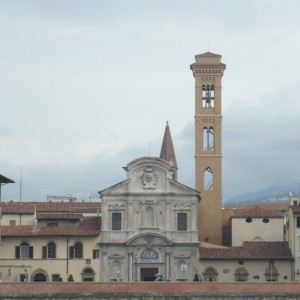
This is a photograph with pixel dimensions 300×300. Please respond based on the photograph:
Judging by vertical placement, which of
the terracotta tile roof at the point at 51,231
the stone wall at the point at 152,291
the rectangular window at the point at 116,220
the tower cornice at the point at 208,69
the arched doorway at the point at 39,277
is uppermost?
the tower cornice at the point at 208,69

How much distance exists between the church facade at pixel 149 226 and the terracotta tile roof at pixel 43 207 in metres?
7.95

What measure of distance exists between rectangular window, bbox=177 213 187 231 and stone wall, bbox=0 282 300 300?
1826cm

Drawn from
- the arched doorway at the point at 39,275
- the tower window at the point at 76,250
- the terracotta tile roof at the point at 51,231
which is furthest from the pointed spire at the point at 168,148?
the arched doorway at the point at 39,275

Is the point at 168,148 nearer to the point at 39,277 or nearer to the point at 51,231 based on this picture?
the point at 51,231

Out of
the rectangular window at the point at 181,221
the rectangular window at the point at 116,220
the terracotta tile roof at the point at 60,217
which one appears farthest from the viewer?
the terracotta tile roof at the point at 60,217

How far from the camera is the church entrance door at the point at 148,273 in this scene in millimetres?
84812

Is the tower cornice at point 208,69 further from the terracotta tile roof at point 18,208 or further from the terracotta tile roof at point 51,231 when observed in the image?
the terracotta tile roof at point 18,208

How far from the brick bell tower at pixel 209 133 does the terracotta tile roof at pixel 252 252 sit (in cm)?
716

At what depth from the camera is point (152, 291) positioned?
66938mm

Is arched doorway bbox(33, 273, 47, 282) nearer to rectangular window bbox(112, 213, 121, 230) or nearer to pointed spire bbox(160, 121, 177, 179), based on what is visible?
rectangular window bbox(112, 213, 121, 230)

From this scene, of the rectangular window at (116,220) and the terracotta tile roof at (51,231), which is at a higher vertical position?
the rectangular window at (116,220)

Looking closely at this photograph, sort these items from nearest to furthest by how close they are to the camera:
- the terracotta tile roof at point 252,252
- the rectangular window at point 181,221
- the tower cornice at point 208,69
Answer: the terracotta tile roof at point 252,252 < the rectangular window at point 181,221 < the tower cornice at point 208,69

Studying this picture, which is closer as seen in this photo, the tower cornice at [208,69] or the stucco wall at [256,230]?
the stucco wall at [256,230]

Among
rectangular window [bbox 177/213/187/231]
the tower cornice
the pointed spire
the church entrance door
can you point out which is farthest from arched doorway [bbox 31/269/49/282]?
the pointed spire
